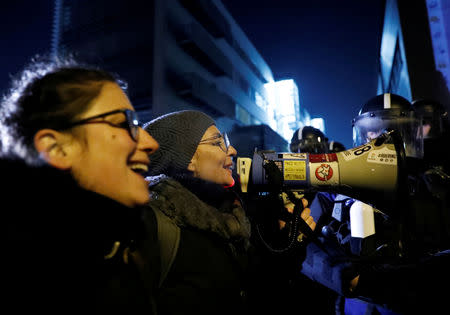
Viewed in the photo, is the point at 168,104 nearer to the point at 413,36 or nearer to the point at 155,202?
the point at 413,36

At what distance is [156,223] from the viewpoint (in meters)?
1.26

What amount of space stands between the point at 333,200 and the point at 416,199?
71 centimetres

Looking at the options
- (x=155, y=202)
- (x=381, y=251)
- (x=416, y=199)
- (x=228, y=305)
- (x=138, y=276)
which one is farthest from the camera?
(x=416, y=199)

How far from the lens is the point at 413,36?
7438 millimetres

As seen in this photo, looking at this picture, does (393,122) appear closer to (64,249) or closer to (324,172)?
(324,172)

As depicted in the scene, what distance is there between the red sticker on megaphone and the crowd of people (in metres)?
0.23

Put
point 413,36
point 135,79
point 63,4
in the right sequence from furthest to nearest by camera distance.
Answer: point 63,4 → point 135,79 → point 413,36

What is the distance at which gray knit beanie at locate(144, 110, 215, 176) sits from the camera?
1.80 metres

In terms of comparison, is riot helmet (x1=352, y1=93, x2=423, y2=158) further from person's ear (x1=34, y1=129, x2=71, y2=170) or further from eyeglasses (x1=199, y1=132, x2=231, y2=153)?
person's ear (x1=34, y1=129, x2=71, y2=170)

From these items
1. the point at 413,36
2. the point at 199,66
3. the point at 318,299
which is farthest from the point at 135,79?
the point at 318,299

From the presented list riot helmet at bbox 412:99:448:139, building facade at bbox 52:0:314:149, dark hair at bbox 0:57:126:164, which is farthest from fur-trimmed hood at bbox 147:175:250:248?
building facade at bbox 52:0:314:149

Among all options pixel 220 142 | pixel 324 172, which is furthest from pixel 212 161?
pixel 324 172

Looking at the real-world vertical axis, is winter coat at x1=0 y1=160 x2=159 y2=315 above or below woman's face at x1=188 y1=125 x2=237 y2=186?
below

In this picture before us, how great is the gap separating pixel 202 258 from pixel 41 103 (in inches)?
40.6
